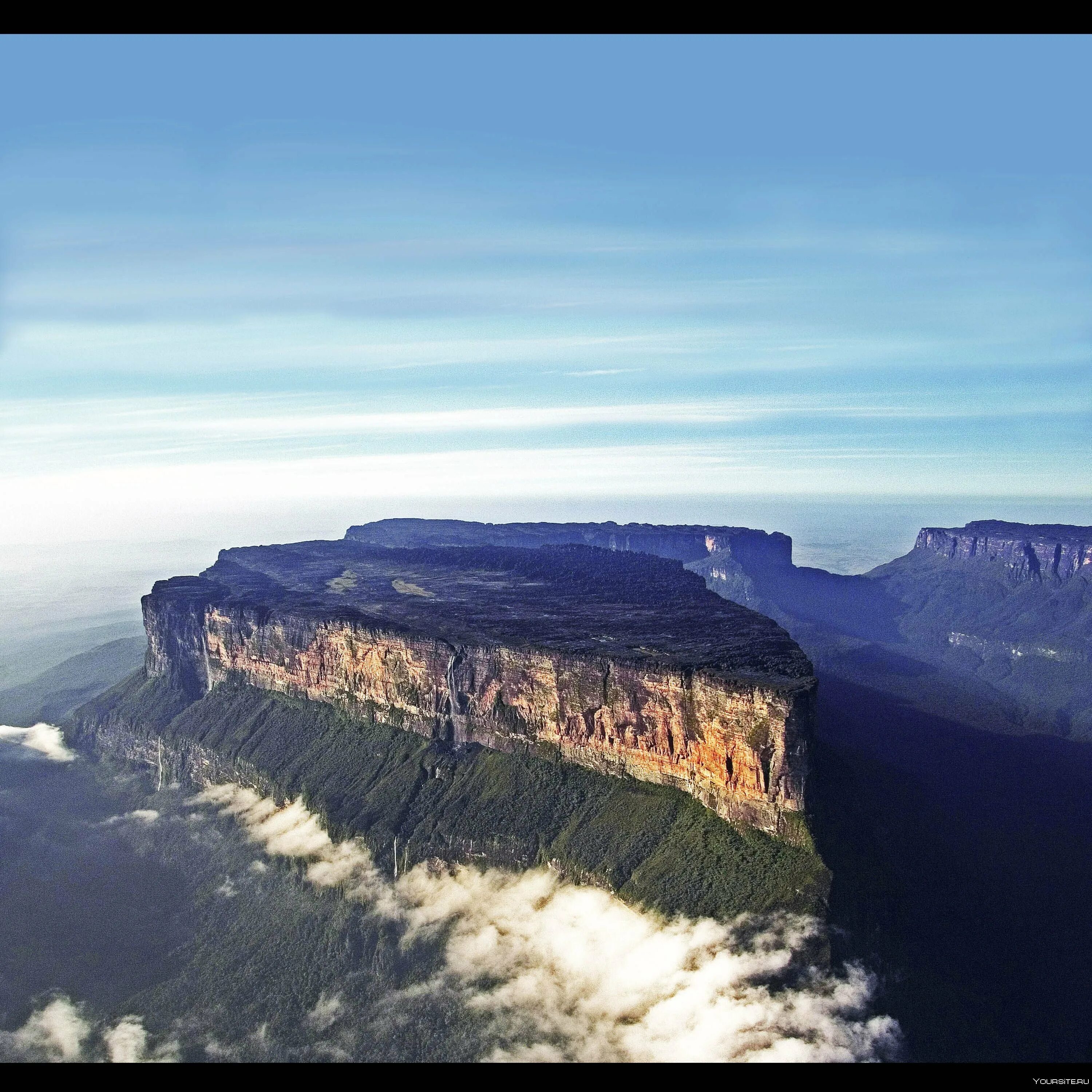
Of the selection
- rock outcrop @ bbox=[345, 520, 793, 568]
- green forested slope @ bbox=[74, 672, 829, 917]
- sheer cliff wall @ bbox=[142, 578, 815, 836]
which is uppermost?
rock outcrop @ bbox=[345, 520, 793, 568]

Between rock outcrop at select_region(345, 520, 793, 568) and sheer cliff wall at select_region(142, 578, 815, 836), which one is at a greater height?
rock outcrop at select_region(345, 520, 793, 568)

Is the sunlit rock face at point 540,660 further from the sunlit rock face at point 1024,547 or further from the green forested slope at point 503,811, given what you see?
the sunlit rock face at point 1024,547

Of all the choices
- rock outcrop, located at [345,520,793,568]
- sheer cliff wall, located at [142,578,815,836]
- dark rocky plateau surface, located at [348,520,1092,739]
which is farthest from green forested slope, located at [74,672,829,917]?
rock outcrop, located at [345,520,793,568]

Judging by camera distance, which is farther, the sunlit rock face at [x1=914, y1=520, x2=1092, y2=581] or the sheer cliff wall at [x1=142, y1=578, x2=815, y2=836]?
the sunlit rock face at [x1=914, y1=520, x2=1092, y2=581]

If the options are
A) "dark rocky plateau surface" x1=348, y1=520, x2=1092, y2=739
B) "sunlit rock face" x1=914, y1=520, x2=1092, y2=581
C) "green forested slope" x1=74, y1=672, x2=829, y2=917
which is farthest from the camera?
"sunlit rock face" x1=914, y1=520, x2=1092, y2=581

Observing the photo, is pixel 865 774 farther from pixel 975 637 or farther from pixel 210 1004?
pixel 975 637

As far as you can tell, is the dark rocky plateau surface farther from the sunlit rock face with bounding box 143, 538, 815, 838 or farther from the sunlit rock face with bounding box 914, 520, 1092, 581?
the sunlit rock face with bounding box 143, 538, 815, 838

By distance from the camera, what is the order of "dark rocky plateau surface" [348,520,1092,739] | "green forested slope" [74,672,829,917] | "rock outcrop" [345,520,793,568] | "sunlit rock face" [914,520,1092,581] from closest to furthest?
1. "green forested slope" [74,672,829,917]
2. "dark rocky plateau surface" [348,520,1092,739]
3. "sunlit rock face" [914,520,1092,581]
4. "rock outcrop" [345,520,793,568]
